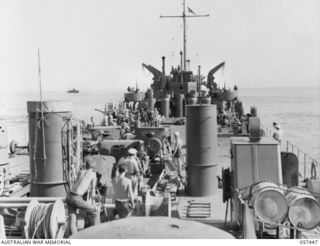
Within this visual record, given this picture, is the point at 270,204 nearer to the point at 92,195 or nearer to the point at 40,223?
the point at 92,195

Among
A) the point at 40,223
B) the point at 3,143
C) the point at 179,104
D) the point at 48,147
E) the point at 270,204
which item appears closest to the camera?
the point at 40,223

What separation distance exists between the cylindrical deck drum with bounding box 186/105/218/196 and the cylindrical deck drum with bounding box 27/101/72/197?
2.34 m

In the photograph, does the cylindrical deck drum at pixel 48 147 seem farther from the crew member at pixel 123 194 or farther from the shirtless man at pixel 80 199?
the shirtless man at pixel 80 199

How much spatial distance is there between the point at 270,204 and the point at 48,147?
3.41m

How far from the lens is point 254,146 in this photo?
6426 millimetres

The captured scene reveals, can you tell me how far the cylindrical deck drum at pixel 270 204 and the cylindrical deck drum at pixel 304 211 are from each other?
0.30ft

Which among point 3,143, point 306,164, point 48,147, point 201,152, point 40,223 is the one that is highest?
point 48,147

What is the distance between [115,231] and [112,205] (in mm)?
2132

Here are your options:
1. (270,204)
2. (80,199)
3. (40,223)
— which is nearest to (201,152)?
(270,204)

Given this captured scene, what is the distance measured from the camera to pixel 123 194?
229 inches

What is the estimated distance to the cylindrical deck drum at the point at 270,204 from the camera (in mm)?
5336

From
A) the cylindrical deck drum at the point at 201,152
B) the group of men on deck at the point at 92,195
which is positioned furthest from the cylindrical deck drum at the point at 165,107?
the group of men on deck at the point at 92,195

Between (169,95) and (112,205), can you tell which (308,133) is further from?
(112,205)

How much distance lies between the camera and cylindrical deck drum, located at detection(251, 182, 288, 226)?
5.34 metres
